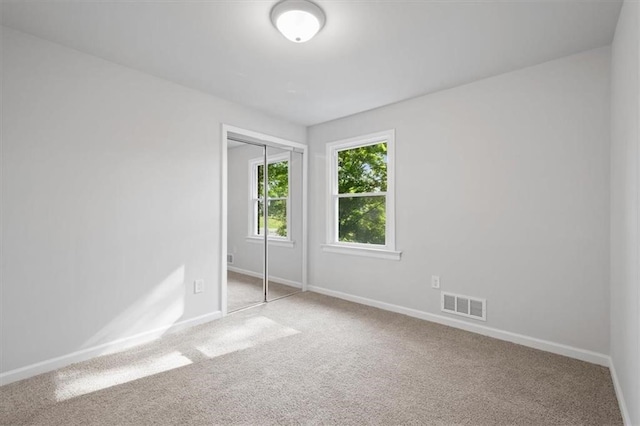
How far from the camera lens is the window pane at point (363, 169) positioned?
3928mm

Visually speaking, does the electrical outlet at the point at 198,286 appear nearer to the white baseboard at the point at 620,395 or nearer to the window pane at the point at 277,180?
the window pane at the point at 277,180

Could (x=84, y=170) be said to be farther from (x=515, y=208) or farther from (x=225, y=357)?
(x=515, y=208)

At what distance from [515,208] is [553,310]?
0.90 m

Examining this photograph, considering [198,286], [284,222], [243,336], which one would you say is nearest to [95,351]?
[198,286]

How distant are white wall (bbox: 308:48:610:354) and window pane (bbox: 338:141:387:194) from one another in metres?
0.27

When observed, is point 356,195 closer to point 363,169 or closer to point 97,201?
point 363,169

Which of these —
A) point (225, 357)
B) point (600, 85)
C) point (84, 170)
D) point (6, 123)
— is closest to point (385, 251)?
point (225, 357)

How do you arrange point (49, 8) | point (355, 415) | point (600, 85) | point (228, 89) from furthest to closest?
point (228, 89), point (600, 85), point (49, 8), point (355, 415)

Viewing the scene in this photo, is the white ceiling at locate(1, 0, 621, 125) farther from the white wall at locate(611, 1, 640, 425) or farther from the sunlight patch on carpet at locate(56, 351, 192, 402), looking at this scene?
the sunlight patch on carpet at locate(56, 351, 192, 402)

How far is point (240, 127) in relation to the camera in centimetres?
372

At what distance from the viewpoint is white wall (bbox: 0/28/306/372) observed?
2.23m

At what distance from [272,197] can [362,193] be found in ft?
3.87

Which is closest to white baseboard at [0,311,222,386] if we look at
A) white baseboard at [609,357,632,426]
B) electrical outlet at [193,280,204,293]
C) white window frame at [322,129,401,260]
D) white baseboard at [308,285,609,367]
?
electrical outlet at [193,280,204,293]

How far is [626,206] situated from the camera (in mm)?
1852
